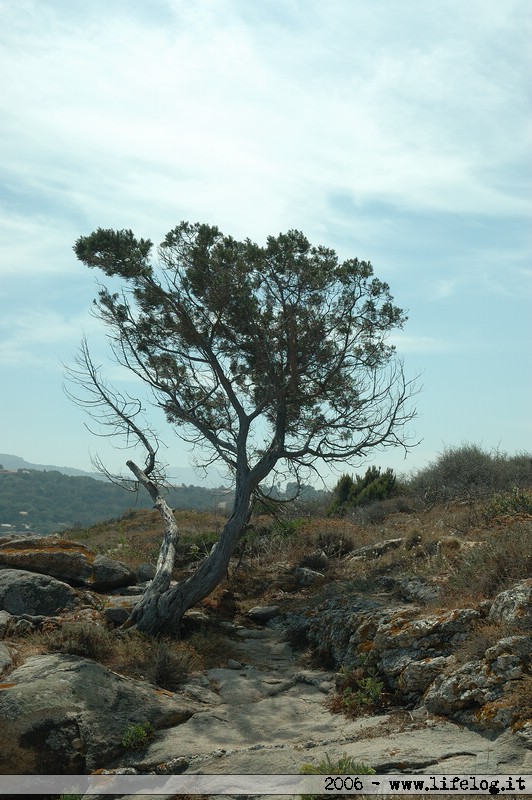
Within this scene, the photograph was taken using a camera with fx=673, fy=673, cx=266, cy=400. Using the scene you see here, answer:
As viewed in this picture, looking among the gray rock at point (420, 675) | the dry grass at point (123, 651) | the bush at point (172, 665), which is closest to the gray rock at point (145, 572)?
the dry grass at point (123, 651)

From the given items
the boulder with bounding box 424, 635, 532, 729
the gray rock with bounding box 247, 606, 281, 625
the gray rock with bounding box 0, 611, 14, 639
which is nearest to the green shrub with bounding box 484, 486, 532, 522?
the gray rock with bounding box 247, 606, 281, 625

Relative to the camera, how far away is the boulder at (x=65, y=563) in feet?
39.4

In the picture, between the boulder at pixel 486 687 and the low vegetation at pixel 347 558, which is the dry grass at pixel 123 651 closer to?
the low vegetation at pixel 347 558

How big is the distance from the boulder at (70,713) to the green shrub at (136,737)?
2.6 inches

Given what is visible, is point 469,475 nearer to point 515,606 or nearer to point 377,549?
point 377,549

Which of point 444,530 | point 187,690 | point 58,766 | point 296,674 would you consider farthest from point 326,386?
point 58,766

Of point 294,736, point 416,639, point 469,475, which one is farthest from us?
point 469,475

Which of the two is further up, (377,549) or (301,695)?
(377,549)

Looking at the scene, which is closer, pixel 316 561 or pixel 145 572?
pixel 145 572

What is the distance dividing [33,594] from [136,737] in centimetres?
444

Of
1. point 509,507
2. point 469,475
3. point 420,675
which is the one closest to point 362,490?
point 469,475

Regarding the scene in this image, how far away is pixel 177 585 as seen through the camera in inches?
440

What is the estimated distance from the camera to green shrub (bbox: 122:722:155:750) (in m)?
6.96

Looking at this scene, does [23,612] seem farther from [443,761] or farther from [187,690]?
[443,761]
